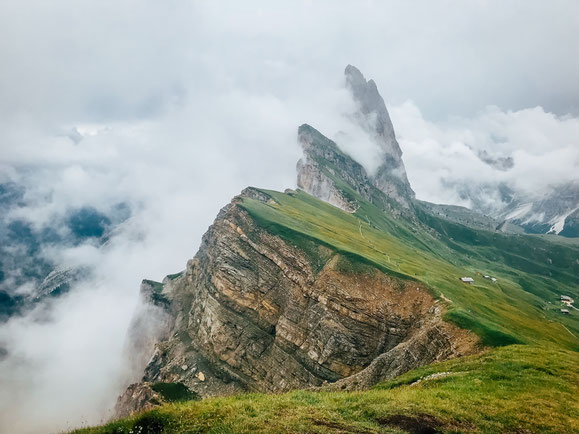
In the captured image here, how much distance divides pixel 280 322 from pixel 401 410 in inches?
2275

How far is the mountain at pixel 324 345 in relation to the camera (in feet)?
53.3

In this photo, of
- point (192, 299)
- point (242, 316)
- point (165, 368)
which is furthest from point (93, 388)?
point (242, 316)

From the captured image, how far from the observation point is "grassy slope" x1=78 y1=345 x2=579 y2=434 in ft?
47.0

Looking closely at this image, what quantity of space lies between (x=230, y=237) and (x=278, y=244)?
14.5m

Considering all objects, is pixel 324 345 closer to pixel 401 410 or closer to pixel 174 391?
pixel 174 391

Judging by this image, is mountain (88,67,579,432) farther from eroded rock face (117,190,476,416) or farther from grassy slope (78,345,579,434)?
eroded rock face (117,190,476,416)

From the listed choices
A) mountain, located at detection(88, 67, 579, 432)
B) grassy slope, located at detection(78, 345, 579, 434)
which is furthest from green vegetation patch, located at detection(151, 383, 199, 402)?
grassy slope, located at detection(78, 345, 579, 434)

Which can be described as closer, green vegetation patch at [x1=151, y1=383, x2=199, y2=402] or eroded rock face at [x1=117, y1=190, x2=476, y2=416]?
eroded rock face at [x1=117, y1=190, x2=476, y2=416]

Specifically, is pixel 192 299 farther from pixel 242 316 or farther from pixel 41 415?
pixel 41 415

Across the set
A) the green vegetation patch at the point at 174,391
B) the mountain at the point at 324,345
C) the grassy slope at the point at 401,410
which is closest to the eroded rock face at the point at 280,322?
the mountain at the point at 324,345

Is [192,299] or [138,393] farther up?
[192,299]

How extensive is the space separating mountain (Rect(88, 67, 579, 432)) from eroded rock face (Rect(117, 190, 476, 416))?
0.85 ft

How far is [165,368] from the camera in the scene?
252 feet

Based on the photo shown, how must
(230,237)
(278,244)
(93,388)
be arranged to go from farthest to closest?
(93,388)
(230,237)
(278,244)
